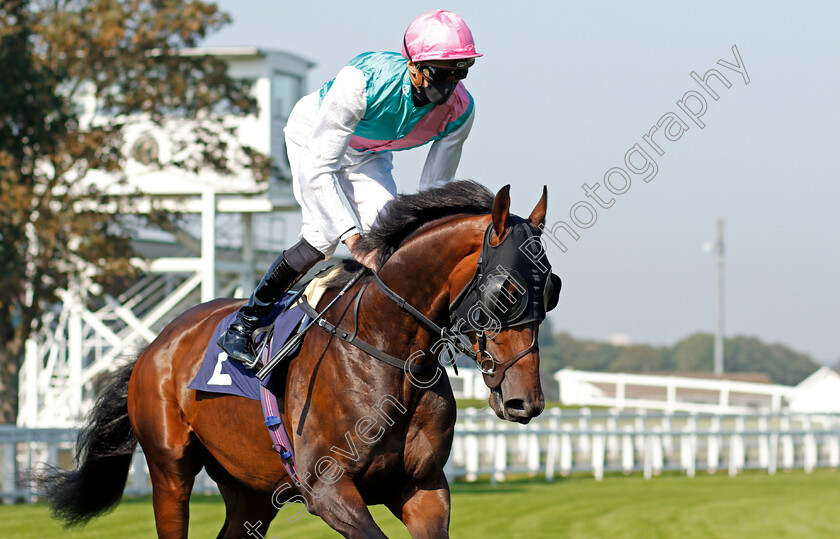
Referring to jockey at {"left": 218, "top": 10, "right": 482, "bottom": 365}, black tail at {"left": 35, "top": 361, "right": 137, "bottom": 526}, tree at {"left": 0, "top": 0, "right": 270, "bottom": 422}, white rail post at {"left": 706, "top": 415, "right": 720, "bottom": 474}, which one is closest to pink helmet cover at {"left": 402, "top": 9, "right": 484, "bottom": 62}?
jockey at {"left": 218, "top": 10, "right": 482, "bottom": 365}

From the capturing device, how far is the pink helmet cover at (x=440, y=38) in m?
3.66

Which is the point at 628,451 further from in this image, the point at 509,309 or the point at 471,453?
the point at 509,309

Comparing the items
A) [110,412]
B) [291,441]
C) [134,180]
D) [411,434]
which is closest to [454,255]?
[411,434]

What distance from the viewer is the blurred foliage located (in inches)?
3858

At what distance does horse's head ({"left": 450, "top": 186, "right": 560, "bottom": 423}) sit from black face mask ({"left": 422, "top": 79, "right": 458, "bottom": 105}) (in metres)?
0.71

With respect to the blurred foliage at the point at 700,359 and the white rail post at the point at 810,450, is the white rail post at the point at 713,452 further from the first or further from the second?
the blurred foliage at the point at 700,359

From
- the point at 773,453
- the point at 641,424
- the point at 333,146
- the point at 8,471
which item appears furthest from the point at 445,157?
the point at 773,453

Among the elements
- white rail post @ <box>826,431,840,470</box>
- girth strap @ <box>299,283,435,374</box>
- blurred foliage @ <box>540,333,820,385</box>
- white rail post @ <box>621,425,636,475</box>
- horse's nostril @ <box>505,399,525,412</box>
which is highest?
girth strap @ <box>299,283,435,374</box>

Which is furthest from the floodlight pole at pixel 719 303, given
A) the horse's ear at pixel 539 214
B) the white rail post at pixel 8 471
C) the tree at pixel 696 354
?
the tree at pixel 696 354

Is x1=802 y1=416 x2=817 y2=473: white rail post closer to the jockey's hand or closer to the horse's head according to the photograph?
the jockey's hand

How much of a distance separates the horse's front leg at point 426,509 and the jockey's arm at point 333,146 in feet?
3.13

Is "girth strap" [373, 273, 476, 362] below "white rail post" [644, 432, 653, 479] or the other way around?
the other way around

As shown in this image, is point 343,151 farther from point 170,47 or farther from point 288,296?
point 170,47

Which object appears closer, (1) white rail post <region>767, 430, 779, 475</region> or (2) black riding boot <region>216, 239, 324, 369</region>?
(2) black riding boot <region>216, 239, 324, 369</region>
